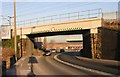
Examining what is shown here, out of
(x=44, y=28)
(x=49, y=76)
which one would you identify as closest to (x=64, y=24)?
(x=44, y=28)

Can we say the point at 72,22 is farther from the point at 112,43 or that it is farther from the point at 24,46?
the point at 24,46

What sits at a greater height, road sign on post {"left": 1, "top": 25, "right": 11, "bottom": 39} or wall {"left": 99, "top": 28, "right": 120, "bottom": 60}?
road sign on post {"left": 1, "top": 25, "right": 11, "bottom": 39}

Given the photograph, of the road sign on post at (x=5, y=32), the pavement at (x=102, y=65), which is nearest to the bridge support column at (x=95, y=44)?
the pavement at (x=102, y=65)

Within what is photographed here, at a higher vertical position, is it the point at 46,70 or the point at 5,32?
the point at 5,32

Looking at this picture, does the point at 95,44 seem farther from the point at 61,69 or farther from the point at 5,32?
the point at 61,69

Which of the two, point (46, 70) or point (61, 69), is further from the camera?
point (61, 69)

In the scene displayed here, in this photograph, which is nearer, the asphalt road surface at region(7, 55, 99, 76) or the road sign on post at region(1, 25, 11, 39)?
the asphalt road surface at region(7, 55, 99, 76)

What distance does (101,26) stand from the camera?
151 feet

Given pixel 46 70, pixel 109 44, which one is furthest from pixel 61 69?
pixel 109 44

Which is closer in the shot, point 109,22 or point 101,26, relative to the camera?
point 101,26

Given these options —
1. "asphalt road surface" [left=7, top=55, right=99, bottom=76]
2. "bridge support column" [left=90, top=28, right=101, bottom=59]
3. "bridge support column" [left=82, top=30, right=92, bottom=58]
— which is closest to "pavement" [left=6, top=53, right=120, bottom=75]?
"asphalt road surface" [left=7, top=55, right=99, bottom=76]

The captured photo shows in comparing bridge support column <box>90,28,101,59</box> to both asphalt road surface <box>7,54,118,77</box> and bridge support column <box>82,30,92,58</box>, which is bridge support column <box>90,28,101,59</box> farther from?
asphalt road surface <box>7,54,118,77</box>

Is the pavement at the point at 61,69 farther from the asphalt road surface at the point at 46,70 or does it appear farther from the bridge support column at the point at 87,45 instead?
the bridge support column at the point at 87,45

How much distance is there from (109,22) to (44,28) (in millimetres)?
16491
